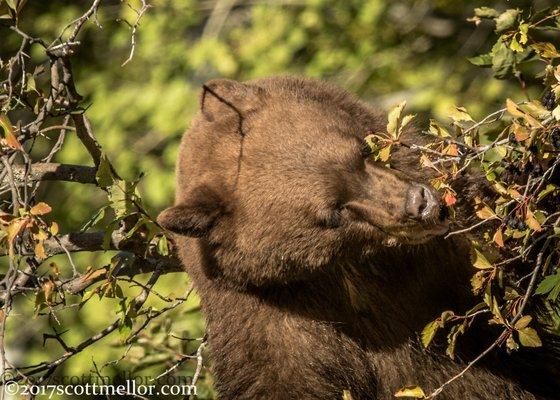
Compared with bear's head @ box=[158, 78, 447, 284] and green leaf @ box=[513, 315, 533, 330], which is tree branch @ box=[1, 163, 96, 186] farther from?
green leaf @ box=[513, 315, 533, 330]

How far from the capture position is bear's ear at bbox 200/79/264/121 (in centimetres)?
394

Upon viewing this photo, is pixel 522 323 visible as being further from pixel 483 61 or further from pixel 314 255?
pixel 483 61

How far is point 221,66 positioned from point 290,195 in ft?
13.7

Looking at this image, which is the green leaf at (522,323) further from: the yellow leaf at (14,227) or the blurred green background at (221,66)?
the blurred green background at (221,66)

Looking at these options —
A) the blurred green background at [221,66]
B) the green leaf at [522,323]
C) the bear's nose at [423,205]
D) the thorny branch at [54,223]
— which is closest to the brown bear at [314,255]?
the bear's nose at [423,205]

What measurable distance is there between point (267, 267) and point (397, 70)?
15.9 feet

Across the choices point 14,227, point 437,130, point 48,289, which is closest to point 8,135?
point 14,227

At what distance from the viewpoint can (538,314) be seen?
13.5 ft

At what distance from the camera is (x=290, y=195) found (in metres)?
3.69

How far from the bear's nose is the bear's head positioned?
0.02 m

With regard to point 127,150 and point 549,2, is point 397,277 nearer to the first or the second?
point 549,2

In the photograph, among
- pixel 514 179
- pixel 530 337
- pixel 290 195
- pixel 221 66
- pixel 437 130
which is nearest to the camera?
pixel 530 337

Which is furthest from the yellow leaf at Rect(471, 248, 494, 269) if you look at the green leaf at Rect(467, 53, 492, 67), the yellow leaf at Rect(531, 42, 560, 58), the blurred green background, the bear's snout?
the blurred green background

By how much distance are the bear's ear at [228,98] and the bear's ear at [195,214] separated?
0.36 meters
